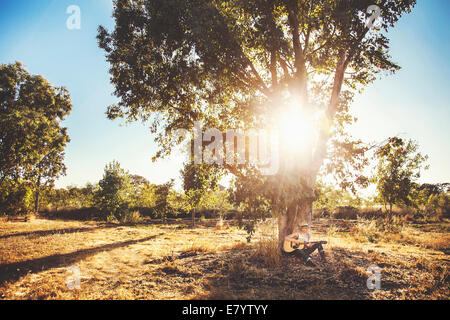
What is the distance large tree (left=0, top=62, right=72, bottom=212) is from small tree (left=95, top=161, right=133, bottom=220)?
5.37 metres

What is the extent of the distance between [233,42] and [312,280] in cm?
739

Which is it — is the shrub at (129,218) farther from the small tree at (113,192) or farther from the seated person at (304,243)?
the seated person at (304,243)

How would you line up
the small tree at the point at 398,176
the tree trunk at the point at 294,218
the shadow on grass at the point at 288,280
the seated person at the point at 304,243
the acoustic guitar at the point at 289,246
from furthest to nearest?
the small tree at the point at 398,176
the tree trunk at the point at 294,218
the acoustic guitar at the point at 289,246
the seated person at the point at 304,243
the shadow on grass at the point at 288,280

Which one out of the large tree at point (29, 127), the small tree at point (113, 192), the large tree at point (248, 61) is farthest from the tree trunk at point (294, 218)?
the large tree at point (29, 127)

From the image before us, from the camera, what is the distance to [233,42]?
6656 millimetres

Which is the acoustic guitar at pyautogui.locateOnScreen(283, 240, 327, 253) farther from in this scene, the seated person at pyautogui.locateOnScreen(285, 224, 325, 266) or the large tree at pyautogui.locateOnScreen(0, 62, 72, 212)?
the large tree at pyautogui.locateOnScreen(0, 62, 72, 212)

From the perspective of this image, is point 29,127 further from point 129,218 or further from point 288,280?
point 288,280

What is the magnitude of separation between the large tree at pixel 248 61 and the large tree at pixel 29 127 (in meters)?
12.8

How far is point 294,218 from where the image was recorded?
302 inches

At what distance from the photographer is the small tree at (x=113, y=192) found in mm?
18703

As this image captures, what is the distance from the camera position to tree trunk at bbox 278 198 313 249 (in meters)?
7.63

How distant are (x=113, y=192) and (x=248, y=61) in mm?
17008

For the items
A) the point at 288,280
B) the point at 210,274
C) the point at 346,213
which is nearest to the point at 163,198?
the point at 210,274

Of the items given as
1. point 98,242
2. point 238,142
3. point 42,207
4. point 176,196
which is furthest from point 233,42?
point 42,207
